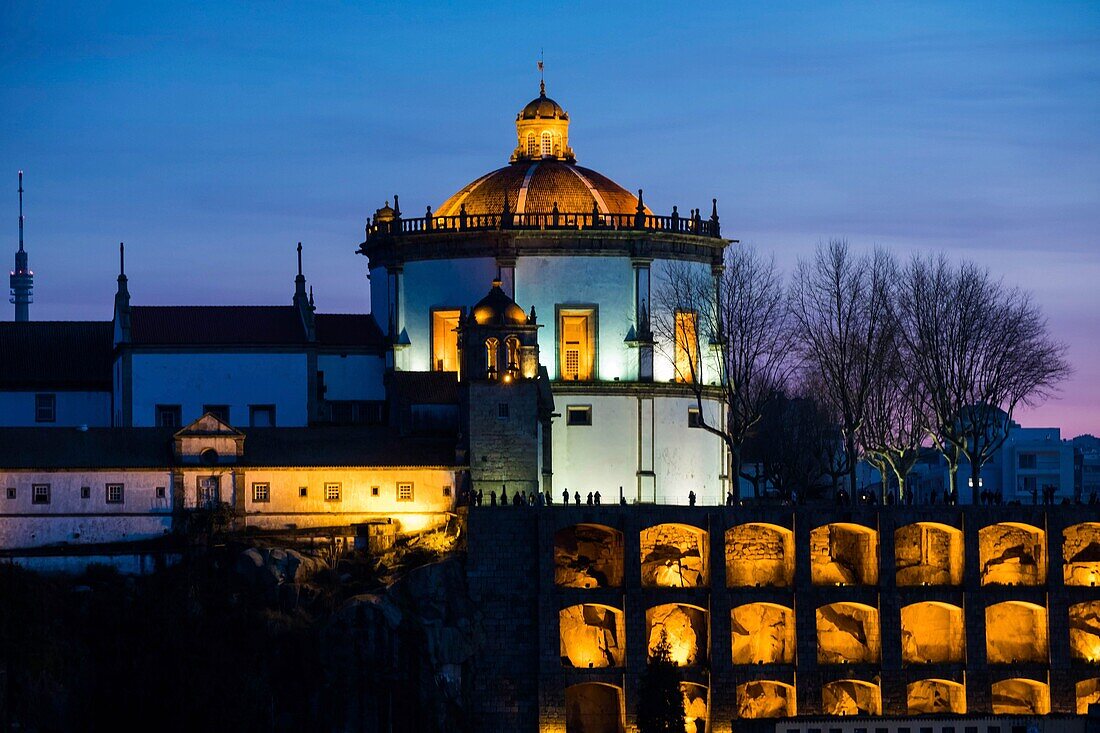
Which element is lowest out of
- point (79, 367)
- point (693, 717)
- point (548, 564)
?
point (693, 717)

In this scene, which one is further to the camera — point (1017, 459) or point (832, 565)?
point (1017, 459)

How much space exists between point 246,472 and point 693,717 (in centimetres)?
2226

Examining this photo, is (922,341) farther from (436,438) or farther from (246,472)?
(246,472)

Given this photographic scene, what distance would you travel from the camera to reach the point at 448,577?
10375 centimetres

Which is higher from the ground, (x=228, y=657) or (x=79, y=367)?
(x=79, y=367)

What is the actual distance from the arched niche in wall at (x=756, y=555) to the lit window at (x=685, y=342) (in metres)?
11.7

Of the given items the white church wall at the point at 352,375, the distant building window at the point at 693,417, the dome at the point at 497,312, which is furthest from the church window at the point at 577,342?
the white church wall at the point at 352,375

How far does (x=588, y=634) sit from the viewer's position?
108 metres

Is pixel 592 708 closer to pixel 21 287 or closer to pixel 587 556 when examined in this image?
pixel 587 556

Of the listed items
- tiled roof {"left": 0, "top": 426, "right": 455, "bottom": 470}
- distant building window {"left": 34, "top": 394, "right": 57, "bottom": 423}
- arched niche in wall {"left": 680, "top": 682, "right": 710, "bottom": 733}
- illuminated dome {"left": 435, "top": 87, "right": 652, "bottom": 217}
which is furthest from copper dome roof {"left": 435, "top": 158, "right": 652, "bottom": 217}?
arched niche in wall {"left": 680, "top": 682, "right": 710, "bottom": 733}

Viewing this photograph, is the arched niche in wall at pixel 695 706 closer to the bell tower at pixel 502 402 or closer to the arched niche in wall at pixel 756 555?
the arched niche in wall at pixel 756 555

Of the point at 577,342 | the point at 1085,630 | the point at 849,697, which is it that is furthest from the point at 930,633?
the point at 577,342

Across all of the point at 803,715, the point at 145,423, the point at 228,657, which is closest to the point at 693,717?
the point at 803,715

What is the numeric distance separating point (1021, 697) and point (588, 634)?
20.1 m
